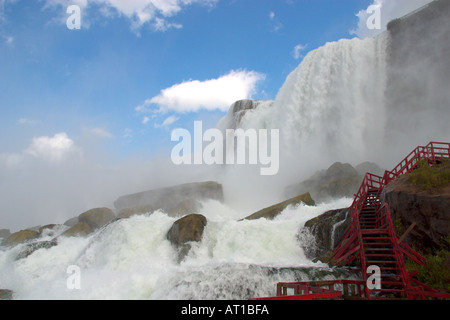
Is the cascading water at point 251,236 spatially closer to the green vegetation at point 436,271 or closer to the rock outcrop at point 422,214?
the green vegetation at point 436,271

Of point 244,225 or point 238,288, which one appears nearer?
point 238,288

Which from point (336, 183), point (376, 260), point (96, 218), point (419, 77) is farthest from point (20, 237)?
point (419, 77)

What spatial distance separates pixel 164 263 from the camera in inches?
754

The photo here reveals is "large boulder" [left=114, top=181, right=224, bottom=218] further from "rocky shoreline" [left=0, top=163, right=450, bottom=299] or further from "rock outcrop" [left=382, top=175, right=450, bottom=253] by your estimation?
"rock outcrop" [left=382, top=175, right=450, bottom=253]

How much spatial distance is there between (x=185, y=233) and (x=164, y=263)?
7.30ft

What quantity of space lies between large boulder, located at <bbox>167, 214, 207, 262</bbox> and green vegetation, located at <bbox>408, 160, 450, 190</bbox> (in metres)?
12.3

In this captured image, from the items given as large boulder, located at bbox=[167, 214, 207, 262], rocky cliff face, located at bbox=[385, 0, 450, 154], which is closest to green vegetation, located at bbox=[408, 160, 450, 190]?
large boulder, located at bbox=[167, 214, 207, 262]

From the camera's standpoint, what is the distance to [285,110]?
141ft

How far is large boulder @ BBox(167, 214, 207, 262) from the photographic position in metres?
19.7

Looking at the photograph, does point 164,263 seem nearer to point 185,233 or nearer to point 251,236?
point 185,233

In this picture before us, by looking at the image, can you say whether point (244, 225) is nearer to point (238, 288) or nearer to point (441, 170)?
point (238, 288)
